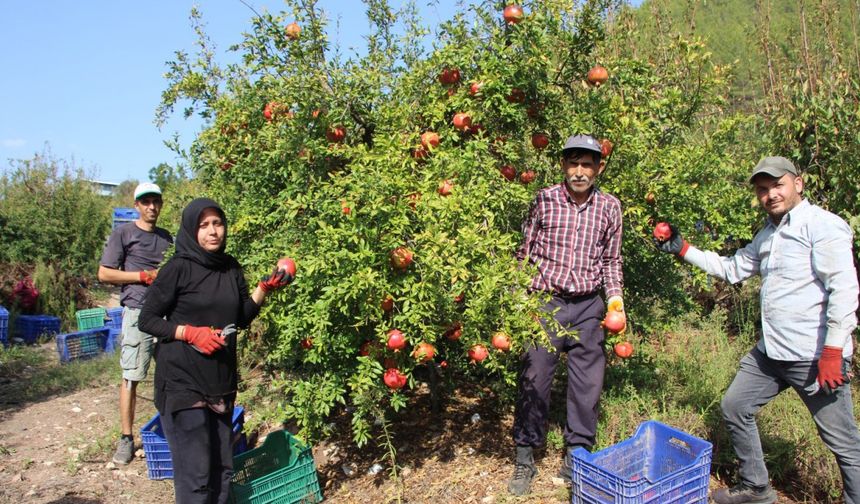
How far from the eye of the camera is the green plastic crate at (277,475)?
351cm

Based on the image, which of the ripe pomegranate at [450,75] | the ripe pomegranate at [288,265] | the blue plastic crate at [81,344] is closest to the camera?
the ripe pomegranate at [288,265]

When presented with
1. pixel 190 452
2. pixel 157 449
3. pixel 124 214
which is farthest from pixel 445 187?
pixel 124 214

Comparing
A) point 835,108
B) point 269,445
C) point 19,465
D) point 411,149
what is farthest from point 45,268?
point 835,108

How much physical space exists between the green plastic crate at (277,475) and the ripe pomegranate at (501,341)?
1385 mm

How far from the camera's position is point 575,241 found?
3451mm

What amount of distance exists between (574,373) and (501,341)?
2.53ft

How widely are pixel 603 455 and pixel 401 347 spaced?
118 cm

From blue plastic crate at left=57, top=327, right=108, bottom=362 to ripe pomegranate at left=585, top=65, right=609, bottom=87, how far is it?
21.7 ft

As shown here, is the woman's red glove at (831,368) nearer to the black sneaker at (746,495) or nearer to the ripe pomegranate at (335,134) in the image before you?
the black sneaker at (746,495)

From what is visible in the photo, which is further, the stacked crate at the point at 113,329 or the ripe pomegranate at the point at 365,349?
the stacked crate at the point at 113,329

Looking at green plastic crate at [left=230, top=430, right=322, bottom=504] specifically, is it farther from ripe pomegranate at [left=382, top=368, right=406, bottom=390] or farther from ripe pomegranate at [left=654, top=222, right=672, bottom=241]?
ripe pomegranate at [left=654, top=222, right=672, bottom=241]

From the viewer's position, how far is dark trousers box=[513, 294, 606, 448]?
11.4 feet

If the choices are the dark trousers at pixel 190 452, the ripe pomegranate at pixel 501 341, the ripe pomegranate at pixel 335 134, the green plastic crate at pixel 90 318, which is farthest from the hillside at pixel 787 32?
the green plastic crate at pixel 90 318

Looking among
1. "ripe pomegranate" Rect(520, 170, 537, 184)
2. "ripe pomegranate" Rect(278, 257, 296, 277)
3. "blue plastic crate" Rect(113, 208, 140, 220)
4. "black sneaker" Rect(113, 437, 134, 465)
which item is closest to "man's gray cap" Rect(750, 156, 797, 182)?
"ripe pomegranate" Rect(520, 170, 537, 184)
